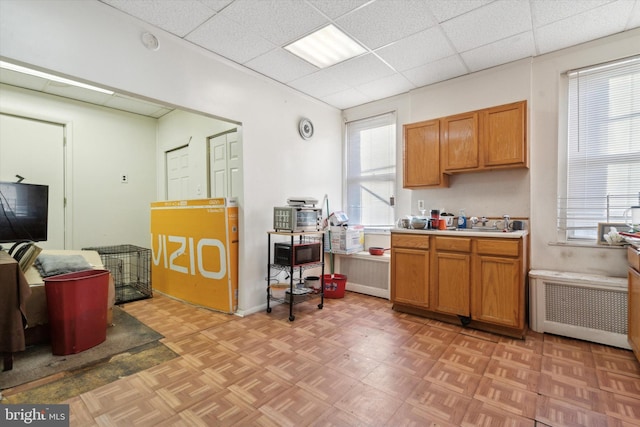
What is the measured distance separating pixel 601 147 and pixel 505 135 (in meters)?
0.88

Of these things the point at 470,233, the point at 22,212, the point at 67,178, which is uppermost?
the point at 67,178

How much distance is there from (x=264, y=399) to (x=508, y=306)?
2.33 meters

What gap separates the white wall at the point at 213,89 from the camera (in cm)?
206

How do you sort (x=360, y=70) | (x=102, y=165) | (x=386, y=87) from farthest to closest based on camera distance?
(x=102, y=165)
(x=386, y=87)
(x=360, y=70)

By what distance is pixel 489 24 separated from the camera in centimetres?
262

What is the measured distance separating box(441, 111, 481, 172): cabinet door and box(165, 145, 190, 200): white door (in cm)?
379

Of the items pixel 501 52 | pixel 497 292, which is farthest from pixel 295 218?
pixel 501 52

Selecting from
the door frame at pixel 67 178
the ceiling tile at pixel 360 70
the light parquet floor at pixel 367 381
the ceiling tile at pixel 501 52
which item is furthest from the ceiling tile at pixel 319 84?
the door frame at pixel 67 178

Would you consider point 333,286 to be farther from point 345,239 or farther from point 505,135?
point 505,135

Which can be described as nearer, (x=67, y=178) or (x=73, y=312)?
(x=73, y=312)

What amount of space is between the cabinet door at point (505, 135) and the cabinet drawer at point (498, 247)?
0.86 m

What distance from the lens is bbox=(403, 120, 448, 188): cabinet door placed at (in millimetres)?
3537

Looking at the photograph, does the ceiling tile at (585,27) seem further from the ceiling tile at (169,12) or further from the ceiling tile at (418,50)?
the ceiling tile at (169,12)

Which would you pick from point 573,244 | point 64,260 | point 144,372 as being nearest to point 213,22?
point 64,260
